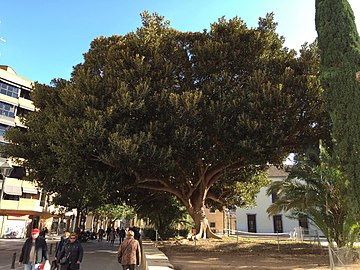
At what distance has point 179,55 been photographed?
17781mm

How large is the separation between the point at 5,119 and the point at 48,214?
13.5m

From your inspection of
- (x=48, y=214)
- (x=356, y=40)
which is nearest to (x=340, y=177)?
(x=356, y=40)

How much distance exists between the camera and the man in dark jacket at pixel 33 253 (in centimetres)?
859

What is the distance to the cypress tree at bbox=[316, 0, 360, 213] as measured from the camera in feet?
32.3

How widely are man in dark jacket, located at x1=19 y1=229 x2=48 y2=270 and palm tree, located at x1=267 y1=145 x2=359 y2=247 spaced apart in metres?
9.94

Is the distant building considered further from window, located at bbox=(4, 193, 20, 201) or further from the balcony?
the balcony

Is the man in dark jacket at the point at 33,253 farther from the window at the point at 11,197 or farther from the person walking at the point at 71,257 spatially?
the window at the point at 11,197

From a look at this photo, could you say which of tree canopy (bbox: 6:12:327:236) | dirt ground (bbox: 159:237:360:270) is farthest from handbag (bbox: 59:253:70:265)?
tree canopy (bbox: 6:12:327:236)

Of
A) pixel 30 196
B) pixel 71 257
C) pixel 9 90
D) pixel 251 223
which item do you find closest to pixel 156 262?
pixel 71 257

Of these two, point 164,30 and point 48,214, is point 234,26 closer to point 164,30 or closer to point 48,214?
point 164,30

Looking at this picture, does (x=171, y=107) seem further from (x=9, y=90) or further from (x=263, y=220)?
(x=263, y=220)

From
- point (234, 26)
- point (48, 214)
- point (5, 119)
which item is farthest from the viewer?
point (48, 214)

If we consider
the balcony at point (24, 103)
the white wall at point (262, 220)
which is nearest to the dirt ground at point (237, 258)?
the white wall at point (262, 220)

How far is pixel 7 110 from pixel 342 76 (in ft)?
121
